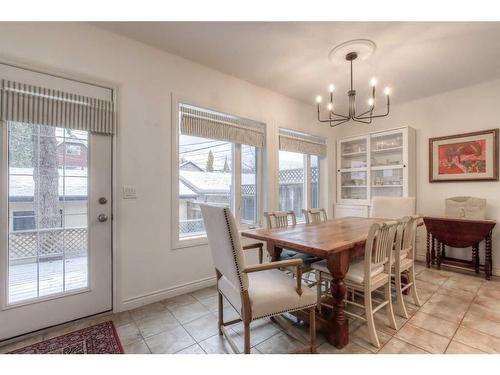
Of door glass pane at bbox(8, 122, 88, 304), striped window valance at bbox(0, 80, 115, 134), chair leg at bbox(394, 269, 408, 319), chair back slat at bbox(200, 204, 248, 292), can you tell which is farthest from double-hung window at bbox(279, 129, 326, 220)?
door glass pane at bbox(8, 122, 88, 304)

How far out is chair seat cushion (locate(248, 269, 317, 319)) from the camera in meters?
1.36

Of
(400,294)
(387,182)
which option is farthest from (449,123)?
(400,294)

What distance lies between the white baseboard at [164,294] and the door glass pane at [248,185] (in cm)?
93

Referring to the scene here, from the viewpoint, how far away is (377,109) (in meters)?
4.16

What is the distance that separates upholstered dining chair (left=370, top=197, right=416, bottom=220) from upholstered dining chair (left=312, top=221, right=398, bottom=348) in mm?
1381

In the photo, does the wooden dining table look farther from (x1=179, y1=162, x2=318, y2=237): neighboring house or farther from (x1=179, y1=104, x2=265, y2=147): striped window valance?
(x1=179, y1=104, x2=265, y2=147): striped window valance

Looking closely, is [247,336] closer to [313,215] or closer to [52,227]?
[52,227]

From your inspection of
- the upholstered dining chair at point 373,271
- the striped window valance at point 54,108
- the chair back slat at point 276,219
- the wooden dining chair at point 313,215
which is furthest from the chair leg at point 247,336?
the striped window valance at point 54,108

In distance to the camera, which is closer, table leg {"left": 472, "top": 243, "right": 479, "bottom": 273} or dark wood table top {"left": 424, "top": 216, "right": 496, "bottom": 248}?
dark wood table top {"left": 424, "top": 216, "right": 496, "bottom": 248}

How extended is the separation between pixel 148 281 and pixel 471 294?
10.9 feet

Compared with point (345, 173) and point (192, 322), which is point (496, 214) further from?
point (192, 322)

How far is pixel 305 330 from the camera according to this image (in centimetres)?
181

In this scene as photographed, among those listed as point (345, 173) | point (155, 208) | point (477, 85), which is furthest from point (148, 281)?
point (477, 85)

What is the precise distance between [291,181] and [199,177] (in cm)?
167
